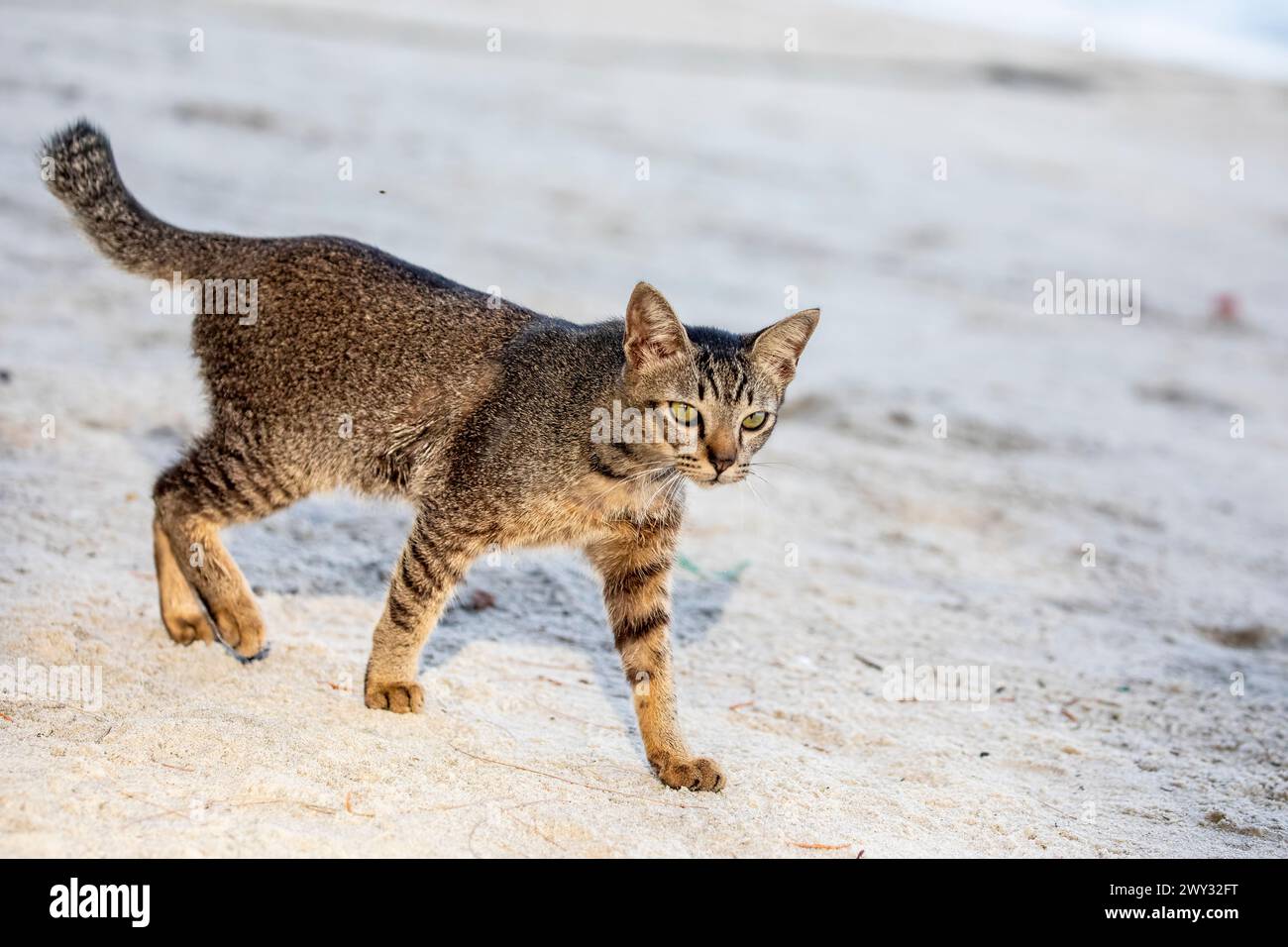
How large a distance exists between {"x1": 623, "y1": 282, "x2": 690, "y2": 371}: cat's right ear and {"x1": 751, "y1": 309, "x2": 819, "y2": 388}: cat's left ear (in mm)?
277

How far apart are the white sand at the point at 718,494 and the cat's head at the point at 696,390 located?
97cm

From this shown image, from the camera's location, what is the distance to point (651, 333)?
3.97 meters

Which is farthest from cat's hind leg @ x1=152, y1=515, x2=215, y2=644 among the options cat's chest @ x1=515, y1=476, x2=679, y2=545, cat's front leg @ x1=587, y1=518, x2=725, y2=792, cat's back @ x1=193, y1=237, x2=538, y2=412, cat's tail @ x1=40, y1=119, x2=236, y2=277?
cat's front leg @ x1=587, y1=518, x2=725, y2=792

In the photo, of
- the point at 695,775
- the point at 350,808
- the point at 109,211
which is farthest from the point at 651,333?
the point at 109,211

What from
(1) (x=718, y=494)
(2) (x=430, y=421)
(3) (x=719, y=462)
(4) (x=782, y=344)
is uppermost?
(4) (x=782, y=344)

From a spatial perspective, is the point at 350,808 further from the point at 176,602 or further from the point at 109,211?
the point at 109,211

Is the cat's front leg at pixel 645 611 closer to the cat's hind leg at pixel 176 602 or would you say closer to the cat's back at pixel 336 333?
the cat's back at pixel 336 333

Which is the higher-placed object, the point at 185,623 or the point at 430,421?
the point at 430,421

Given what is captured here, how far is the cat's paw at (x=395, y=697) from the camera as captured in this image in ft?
13.2

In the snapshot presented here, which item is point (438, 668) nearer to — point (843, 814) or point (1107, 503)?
point (843, 814)

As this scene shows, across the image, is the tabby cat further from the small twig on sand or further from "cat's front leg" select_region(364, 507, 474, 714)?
the small twig on sand

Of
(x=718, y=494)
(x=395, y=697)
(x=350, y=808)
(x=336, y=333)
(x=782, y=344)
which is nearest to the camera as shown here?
(x=350, y=808)

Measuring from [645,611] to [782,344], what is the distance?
994 millimetres

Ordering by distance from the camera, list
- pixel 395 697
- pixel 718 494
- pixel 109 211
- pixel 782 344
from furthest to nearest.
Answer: pixel 718 494 < pixel 109 211 < pixel 782 344 < pixel 395 697
